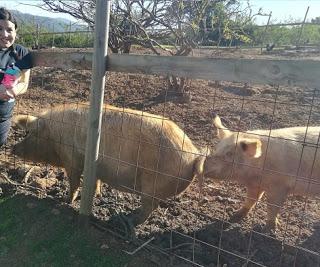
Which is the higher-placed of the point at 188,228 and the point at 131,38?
the point at 131,38

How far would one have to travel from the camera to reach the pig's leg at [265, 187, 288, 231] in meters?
4.47

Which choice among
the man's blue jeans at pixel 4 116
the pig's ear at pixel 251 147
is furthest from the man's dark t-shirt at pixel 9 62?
the pig's ear at pixel 251 147

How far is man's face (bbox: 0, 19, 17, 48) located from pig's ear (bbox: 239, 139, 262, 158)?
2.67m

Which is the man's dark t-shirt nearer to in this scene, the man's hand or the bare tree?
the man's hand

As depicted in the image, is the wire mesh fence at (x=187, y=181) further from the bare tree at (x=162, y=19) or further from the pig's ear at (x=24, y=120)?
the bare tree at (x=162, y=19)

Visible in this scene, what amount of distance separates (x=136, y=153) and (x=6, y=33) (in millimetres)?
1834

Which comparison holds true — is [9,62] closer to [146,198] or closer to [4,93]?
→ [4,93]

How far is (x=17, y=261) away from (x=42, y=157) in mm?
1744

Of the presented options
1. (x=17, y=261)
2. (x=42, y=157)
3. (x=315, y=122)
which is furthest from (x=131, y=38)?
(x=17, y=261)

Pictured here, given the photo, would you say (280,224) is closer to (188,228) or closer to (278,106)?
(188,228)

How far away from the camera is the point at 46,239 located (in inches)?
160

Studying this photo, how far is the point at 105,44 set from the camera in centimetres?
379

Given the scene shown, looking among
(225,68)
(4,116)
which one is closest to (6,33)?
Answer: (4,116)

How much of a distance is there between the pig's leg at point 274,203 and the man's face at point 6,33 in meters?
3.31
